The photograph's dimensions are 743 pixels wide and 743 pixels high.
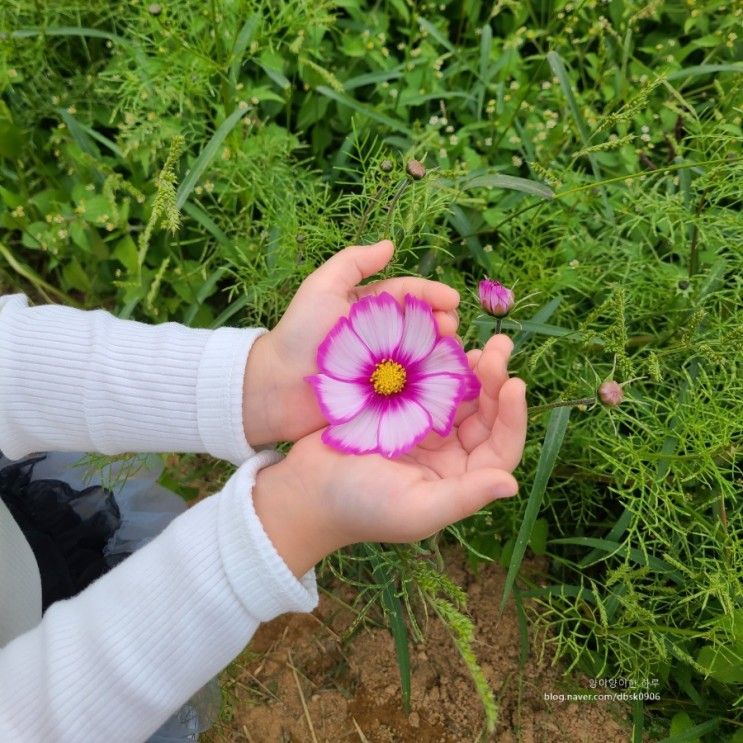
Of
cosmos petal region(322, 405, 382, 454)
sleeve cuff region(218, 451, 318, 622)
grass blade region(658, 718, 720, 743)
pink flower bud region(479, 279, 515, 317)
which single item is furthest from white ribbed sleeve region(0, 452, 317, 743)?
grass blade region(658, 718, 720, 743)

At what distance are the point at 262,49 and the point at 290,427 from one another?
0.64m

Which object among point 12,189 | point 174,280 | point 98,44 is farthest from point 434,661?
point 98,44

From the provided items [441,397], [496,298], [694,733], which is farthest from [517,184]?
[694,733]

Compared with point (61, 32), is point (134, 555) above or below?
below

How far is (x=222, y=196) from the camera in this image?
3.67ft

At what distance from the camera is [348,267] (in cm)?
78

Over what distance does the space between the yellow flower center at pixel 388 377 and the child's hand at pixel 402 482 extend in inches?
3.2

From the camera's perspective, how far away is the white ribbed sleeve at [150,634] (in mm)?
713

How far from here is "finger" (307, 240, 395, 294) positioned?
2.57 ft

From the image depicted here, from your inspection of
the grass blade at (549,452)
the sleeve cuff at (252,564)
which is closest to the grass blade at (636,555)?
the grass blade at (549,452)

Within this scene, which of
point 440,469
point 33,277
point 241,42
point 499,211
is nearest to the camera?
point 440,469

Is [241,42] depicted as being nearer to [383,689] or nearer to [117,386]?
[117,386]

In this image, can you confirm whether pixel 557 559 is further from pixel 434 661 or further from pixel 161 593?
pixel 161 593

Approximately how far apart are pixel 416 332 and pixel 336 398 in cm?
11
